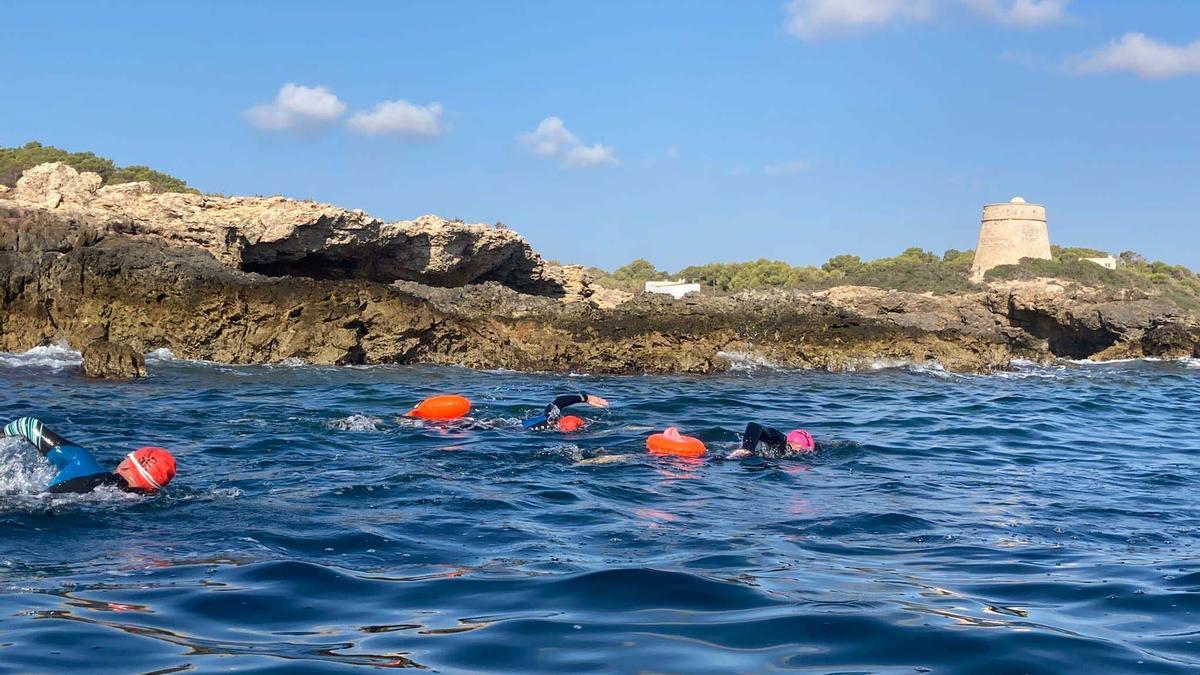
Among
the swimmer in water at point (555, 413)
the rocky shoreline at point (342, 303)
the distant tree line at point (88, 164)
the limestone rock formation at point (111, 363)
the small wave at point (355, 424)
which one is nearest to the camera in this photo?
the small wave at point (355, 424)

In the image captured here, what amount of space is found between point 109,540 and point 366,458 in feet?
12.0

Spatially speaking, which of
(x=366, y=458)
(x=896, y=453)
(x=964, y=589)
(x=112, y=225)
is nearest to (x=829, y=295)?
(x=112, y=225)

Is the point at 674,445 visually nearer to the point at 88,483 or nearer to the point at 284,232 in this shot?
the point at 88,483

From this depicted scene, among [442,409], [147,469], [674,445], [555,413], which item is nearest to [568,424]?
[555,413]

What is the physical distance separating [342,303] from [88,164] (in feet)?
78.6

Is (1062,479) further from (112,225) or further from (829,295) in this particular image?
(829,295)

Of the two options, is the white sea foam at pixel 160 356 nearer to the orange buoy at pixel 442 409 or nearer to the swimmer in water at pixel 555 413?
the orange buoy at pixel 442 409

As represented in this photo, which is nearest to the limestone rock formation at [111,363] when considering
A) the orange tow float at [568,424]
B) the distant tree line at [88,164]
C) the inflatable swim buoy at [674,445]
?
the orange tow float at [568,424]

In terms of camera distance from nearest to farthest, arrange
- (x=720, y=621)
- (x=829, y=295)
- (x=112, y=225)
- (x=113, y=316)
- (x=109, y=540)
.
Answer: (x=720, y=621) < (x=109, y=540) < (x=113, y=316) < (x=112, y=225) < (x=829, y=295)

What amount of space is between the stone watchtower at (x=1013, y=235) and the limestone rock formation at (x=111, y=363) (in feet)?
164

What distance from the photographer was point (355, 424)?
39.4 feet

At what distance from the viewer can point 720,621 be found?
16.0 ft

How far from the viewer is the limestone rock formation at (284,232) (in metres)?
23.2

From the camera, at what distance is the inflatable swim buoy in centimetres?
1053
